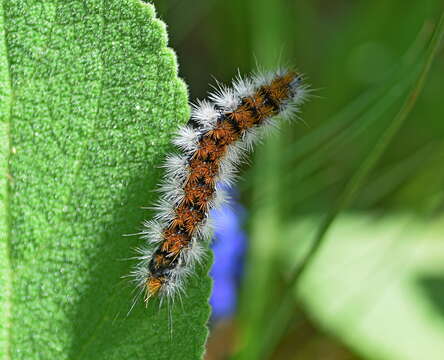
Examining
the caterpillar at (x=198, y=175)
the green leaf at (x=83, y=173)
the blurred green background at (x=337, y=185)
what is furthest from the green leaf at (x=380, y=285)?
the green leaf at (x=83, y=173)

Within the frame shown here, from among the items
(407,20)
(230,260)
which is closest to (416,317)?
(230,260)

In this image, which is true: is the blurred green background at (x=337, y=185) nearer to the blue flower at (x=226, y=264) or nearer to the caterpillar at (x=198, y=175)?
the blue flower at (x=226, y=264)

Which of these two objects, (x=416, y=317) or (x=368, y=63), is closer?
(x=416, y=317)

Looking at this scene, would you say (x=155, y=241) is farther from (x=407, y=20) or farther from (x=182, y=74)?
(x=407, y=20)

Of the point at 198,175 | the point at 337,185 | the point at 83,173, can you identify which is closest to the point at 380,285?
the point at 337,185

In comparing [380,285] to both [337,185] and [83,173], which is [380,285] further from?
[83,173]

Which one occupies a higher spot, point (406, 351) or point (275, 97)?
point (275, 97)
